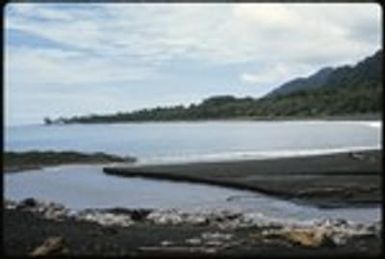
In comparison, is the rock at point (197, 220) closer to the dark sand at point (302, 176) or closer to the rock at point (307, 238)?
the dark sand at point (302, 176)

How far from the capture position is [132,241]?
49.3ft

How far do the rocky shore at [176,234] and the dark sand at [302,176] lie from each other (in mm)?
4588

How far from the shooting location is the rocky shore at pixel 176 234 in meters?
13.1

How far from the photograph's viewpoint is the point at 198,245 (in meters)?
14.4

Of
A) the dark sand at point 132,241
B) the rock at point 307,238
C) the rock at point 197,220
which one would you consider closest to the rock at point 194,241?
the dark sand at point 132,241

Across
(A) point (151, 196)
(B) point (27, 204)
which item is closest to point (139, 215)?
(B) point (27, 204)

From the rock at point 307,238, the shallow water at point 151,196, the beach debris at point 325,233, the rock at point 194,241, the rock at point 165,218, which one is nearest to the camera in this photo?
the rock at point 307,238

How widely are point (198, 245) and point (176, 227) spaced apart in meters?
4.15

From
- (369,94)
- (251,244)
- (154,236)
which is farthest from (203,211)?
(369,94)

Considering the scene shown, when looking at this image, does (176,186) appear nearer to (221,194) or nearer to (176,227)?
(221,194)

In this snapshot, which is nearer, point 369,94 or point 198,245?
point 198,245

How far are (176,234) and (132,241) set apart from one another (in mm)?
1889

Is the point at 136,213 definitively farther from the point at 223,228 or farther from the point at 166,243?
the point at 166,243

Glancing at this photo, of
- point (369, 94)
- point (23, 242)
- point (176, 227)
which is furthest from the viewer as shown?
point (369, 94)
